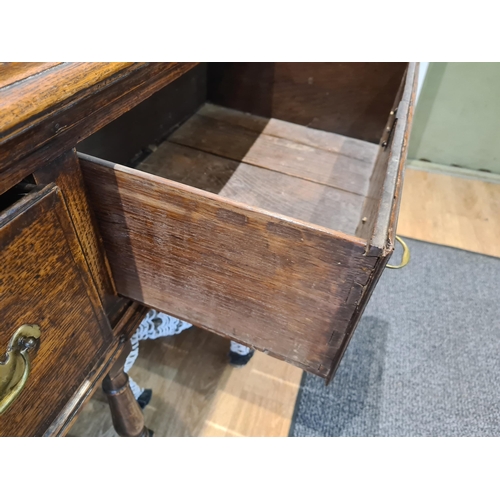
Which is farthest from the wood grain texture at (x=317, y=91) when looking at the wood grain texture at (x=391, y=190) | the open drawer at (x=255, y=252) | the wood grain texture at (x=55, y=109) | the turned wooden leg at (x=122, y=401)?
the turned wooden leg at (x=122, y=401)

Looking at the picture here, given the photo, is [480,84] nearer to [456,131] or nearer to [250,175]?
[456,131]

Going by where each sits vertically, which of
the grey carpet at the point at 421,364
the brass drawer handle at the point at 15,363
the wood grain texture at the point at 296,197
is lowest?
the grey carpet at the point at 421,364

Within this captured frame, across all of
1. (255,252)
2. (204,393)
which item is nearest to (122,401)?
(204,393)

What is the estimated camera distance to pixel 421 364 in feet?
3.32

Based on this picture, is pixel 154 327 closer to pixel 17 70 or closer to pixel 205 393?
pixel 205 393

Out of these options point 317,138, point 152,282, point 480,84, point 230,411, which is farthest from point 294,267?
point 480,84

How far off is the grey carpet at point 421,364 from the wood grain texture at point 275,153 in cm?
51

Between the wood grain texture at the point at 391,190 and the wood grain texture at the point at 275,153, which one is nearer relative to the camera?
the wood grain texture at the point at 391,190

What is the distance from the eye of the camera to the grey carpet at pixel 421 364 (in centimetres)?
90

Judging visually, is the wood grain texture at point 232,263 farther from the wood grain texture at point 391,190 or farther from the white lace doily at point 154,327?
the white lace doily at point 154,327

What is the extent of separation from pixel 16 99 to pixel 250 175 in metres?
0.46

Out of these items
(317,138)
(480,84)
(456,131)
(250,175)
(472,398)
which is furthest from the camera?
(456,131)

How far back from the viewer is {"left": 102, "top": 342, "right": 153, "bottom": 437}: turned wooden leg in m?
0.60

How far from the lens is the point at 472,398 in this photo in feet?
3.12
